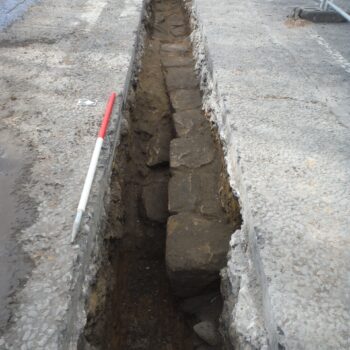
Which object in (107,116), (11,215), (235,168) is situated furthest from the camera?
(107,116)

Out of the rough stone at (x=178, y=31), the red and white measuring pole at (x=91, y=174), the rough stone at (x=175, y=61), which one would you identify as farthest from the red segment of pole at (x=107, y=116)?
the rough stone at (x=178, y=31)

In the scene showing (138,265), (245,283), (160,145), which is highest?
(245,283)

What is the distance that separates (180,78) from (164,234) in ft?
7.39

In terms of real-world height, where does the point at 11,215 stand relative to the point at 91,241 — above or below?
above

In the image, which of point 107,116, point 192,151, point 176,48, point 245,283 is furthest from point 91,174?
point 176,48

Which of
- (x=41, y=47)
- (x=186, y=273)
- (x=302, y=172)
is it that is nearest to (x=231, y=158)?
(x=302, y=172)

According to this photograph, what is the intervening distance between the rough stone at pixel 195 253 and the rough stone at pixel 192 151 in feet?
2.44

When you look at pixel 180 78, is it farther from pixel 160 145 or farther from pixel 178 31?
pixel 178 31

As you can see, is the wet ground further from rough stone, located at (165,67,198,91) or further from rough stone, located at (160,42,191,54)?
rough stone, located at (160,42,191,54)

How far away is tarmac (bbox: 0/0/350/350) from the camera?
1590 millimetres

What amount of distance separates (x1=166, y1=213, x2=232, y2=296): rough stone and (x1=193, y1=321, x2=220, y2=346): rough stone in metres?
0.21

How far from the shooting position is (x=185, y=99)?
4.11 meters

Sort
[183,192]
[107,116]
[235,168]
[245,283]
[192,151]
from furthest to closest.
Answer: [192,151] → [183,192] → [107,116] → [235,168] → [245,283]

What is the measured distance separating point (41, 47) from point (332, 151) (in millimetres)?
2970
